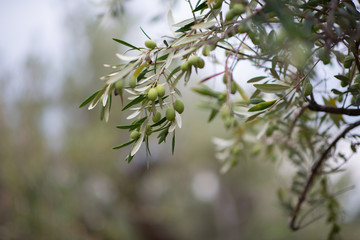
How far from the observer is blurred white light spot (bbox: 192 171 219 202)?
713cm

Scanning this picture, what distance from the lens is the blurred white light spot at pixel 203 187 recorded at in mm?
7129

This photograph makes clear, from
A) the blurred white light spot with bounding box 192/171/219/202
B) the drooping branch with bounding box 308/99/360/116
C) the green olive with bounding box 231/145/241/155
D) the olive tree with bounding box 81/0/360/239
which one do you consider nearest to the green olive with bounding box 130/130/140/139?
the olive tree with bounding box 81/0/360/239

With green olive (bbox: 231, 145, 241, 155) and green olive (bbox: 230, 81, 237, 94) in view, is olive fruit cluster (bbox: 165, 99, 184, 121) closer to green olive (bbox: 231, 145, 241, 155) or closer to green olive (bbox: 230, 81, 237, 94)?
green olive (bbox: 230, 81, 237, 94)

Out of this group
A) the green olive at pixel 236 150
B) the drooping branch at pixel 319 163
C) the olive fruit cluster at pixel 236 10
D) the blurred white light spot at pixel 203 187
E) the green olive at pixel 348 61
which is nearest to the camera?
the olive fruit cluster at pixel 236 10

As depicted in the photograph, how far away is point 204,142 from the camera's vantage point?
20.9ft

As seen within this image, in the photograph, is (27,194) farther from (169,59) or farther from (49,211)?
(169,59)

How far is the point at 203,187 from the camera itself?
725cm

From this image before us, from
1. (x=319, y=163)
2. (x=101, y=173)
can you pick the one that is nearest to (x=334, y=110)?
(x=319, y=163)

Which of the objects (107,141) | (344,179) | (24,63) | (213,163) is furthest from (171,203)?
(344,179)

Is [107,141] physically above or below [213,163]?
above

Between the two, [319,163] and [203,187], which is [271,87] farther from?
[203,187]

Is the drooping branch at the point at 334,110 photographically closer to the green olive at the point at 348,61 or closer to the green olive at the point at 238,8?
the green olive at the point at 348,61

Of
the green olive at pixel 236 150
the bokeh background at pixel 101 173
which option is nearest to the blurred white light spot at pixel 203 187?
the bokeh background at pixel 101 173

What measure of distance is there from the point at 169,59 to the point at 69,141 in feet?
15.7
